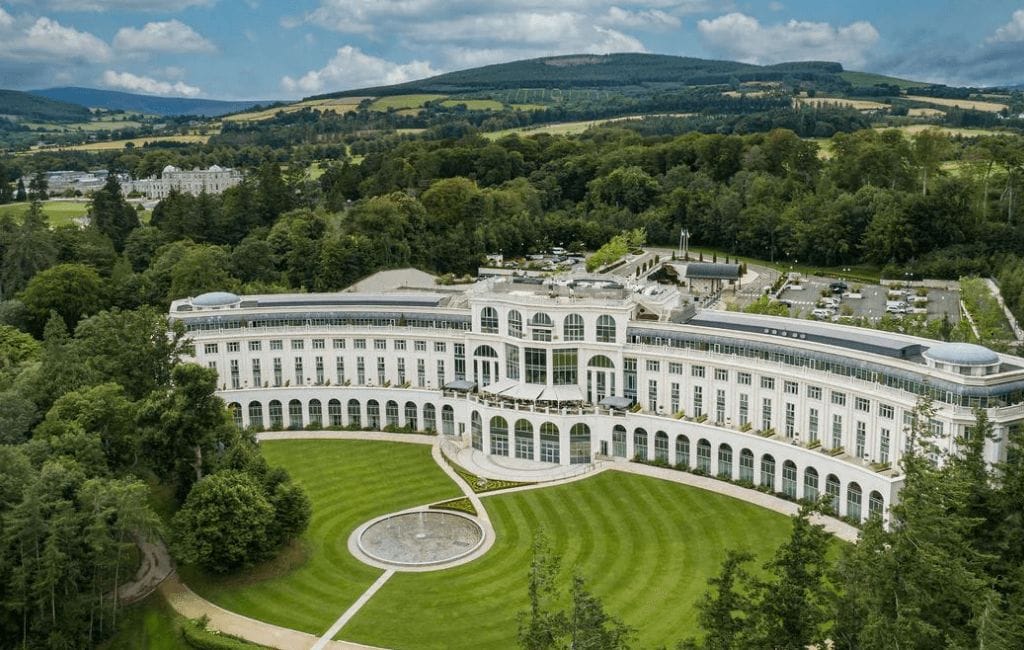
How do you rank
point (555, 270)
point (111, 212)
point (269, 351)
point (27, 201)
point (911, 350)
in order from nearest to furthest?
1. point (911, 350)
2. point (269, 351)
3. point (555, 270)
4. point (111, 212)
5. point (27, 201)

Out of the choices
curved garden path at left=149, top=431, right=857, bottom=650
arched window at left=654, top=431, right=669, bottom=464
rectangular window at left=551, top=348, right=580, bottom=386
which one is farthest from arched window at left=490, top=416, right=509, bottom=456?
arched window at left=654, top=431, right=669, bottom=464

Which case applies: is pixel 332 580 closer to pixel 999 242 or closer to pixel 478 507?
pixel 478 507

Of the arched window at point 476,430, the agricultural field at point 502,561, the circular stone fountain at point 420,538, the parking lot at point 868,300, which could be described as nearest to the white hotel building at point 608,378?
the arched window at point 476,430

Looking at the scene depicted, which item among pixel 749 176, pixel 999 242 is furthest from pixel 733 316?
pixel 749 176

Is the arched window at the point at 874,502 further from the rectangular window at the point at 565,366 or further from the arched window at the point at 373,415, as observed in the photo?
the arched window at the point at 373,415

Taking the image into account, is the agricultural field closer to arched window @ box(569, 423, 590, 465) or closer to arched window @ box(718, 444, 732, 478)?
arched window @ box(718, 444, 732, 478)
